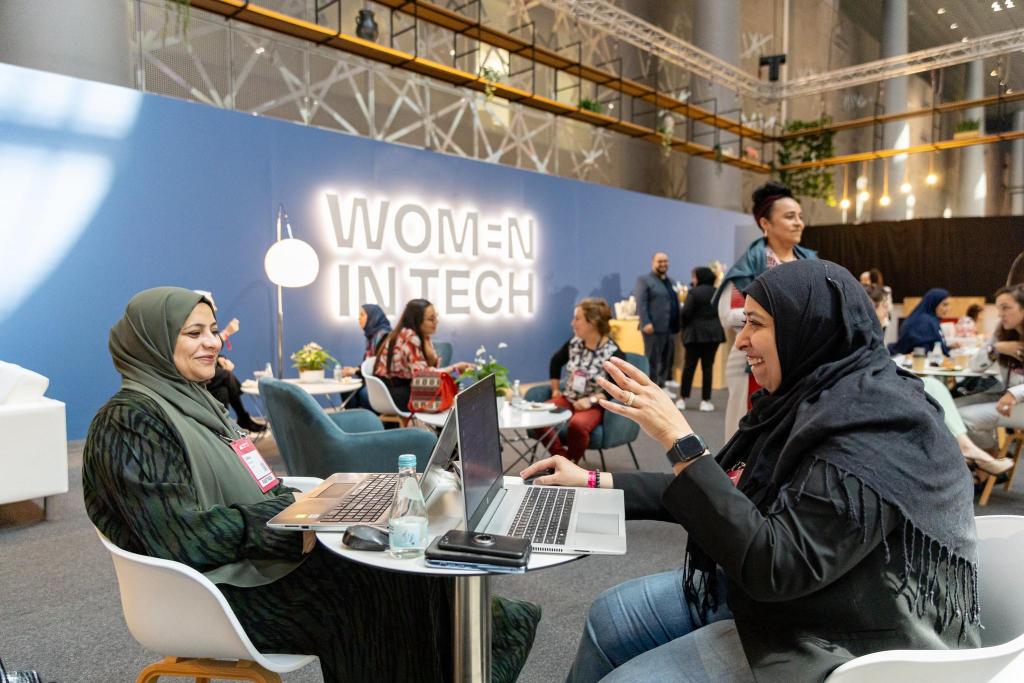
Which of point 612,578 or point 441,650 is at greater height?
point 441,650

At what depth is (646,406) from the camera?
135 cm

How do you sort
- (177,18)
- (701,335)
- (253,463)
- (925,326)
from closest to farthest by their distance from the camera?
1. (253,463)
2. (925,326)
3. (177,18)
4. (701,335)

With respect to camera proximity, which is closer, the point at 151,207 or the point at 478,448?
the point at 478,448

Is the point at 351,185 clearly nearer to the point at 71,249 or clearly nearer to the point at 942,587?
the point at 71,249

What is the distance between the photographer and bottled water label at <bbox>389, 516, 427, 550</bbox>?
133cm

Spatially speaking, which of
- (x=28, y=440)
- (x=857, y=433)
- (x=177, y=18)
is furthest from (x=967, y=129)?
(x=28, y=440)

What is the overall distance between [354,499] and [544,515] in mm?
495

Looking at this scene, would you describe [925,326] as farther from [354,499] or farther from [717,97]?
[717,97]

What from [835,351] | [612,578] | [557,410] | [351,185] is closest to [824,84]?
[351,185]

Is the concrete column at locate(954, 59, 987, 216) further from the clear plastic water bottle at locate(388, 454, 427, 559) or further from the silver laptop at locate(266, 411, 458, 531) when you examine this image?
the clear plastic water bottle at locate(388, 454, 427, 559)

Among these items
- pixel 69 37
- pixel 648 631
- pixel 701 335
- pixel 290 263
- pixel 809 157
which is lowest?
pixel 648 631

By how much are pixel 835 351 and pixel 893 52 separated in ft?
41.1

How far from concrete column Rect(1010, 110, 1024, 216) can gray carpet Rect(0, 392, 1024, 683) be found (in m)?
10.3

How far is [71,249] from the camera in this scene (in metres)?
5.52
